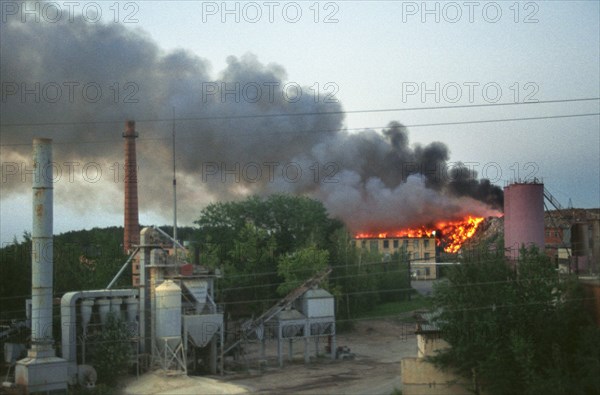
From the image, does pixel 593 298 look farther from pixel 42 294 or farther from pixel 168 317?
pixel 42 294

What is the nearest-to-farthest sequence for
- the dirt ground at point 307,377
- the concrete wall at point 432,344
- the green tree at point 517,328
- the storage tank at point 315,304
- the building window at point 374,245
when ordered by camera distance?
the green tree at point 517,328 → the concrete wall at point 432,344 → the dirt ground at point 307,377 → the storage tank at point 315,304 → the building window at point 374,245

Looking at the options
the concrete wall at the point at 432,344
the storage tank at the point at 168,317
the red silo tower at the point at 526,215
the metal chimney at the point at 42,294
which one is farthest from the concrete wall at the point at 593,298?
the metal chimney at the point at 42,294

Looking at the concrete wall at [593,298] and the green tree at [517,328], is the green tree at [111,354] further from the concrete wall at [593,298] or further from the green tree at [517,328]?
the concrete wall at [593,298]

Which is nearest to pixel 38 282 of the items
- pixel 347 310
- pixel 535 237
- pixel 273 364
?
pixel 273 364

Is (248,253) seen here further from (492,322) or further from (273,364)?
(492,322)

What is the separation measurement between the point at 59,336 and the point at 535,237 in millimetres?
25924

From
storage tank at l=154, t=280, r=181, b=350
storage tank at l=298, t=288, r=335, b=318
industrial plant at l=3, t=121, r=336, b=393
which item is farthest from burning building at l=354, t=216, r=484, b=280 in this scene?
storage tank at l=154, t=280, r=181, b=350

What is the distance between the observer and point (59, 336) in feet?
135

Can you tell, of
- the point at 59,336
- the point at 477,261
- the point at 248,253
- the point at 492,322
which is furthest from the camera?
the point at 248,253

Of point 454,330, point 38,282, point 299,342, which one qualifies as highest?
point 38,282

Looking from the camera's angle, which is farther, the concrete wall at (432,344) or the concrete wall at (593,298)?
the concrete wall at (432,344)

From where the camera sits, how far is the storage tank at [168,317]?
132 ft

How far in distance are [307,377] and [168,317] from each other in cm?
838

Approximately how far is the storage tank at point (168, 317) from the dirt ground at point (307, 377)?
2005 millimetres
